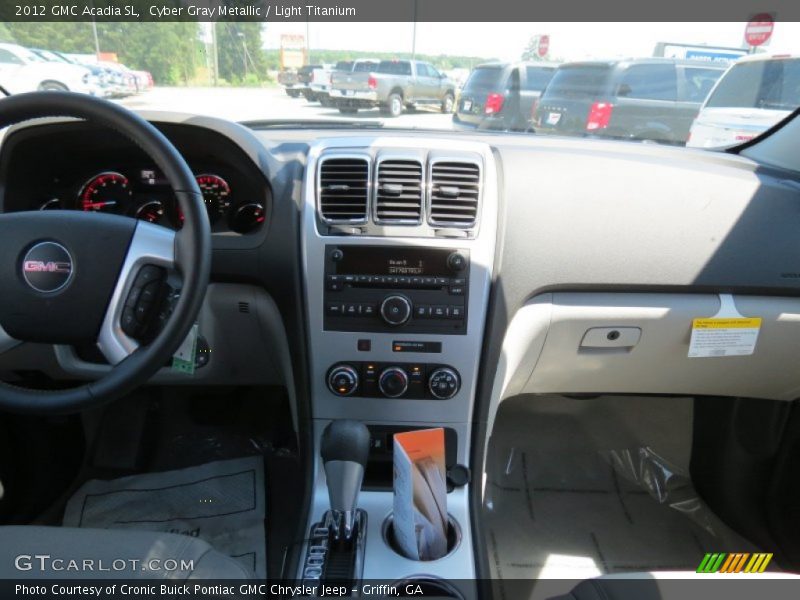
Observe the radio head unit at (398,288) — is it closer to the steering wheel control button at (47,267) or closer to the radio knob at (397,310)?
the radio knob at (397,310)

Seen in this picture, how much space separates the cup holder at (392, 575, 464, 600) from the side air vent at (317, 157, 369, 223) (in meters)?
0.92

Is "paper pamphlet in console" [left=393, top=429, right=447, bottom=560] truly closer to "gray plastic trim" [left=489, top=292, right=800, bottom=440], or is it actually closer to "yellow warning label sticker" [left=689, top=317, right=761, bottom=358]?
"gray plastic trim" [left=489, top=292, right=800, bottom=440]

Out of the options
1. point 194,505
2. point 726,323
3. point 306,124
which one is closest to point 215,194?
point 306,124

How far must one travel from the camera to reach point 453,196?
1591 millimetres

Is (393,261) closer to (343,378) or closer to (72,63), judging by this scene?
(343,378)

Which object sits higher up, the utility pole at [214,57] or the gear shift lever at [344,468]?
the utility pole at [214,57]

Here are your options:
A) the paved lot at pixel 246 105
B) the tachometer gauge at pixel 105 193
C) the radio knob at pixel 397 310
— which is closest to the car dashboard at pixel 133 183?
the tachometer gauge at pixel 105 193

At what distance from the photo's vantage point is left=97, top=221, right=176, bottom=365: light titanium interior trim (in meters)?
1.22

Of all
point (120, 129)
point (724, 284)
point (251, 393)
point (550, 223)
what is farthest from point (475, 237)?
point (251, 393)

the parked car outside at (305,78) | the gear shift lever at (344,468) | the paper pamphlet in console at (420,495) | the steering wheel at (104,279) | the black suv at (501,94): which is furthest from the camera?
the black suv at (501,94)

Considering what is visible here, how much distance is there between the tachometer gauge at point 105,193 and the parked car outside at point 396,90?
941mm

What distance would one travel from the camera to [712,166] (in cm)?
184

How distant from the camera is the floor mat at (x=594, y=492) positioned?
6.81ft

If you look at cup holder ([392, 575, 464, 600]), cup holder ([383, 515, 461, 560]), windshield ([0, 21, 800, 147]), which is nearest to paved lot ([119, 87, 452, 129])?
windshield ([0, 21, 800, 147])
